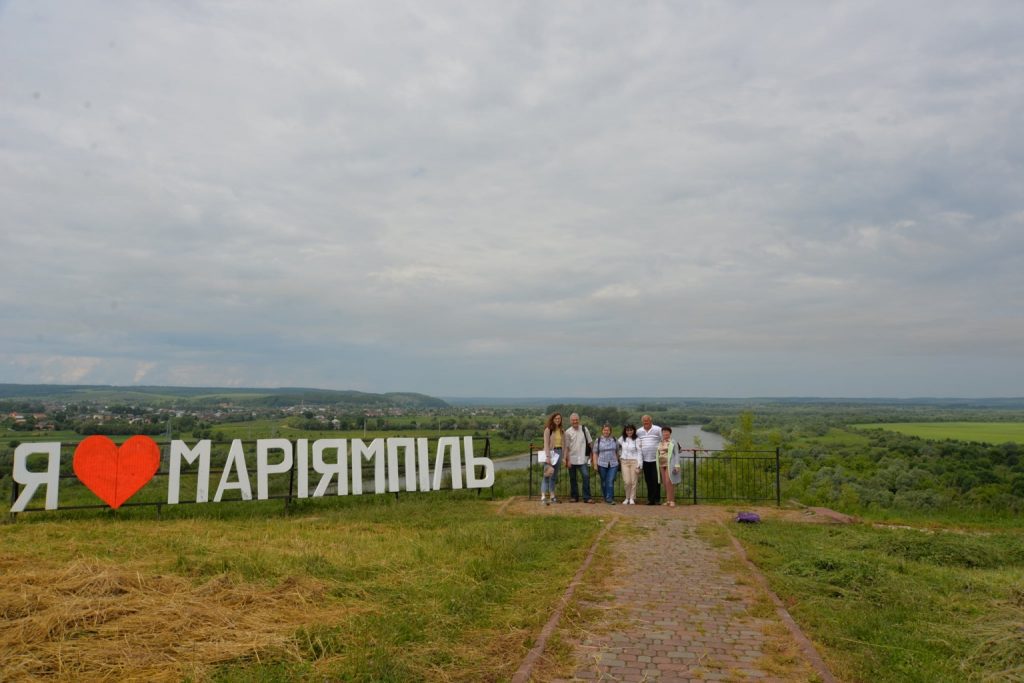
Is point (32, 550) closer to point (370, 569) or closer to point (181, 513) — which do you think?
point (181, 513)

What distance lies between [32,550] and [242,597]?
4.11 meters

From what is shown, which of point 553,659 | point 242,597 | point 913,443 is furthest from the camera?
point 913,443

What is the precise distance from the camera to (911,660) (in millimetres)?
4594

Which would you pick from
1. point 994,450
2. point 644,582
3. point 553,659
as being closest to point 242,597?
point 553,659

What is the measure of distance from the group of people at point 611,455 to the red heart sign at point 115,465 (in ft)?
23.5

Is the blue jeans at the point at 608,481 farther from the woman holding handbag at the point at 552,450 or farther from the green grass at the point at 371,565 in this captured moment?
the green grass at the point at 371,565

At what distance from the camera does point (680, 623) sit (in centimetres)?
541

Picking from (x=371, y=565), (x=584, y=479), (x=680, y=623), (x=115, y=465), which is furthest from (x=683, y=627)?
(x=115, y=465)

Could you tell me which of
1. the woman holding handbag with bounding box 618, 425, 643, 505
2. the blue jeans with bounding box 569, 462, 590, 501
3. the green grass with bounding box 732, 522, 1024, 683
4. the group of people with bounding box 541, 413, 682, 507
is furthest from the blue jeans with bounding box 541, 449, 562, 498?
the green grass with bounding box 732, 522, 1024, 683

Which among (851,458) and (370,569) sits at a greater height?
(370,569)

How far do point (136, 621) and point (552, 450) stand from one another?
333 inches

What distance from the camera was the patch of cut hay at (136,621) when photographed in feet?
13.9

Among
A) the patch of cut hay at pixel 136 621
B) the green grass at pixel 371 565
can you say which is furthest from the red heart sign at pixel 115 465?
the patch of cut hay at pixel 136 621

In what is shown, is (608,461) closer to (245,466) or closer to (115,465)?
(245,466)
